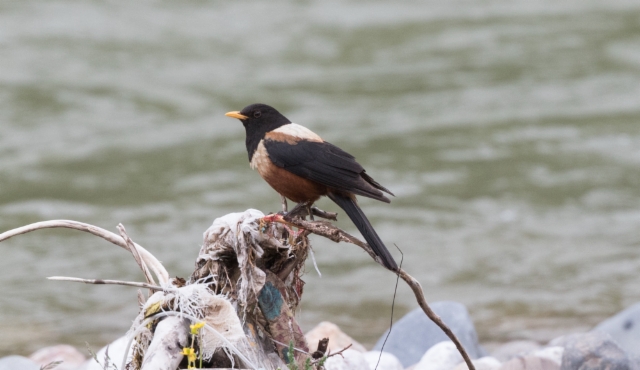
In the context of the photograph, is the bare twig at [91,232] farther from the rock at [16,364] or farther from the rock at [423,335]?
the rock at [423,335]

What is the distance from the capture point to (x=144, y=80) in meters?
15.7

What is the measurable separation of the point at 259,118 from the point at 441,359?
79.8 inches

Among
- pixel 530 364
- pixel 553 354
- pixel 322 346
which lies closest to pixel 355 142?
pixel 553 354

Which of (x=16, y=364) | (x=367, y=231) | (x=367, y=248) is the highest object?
(x=16, y=364)

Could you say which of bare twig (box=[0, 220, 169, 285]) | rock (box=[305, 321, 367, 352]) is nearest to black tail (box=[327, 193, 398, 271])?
bare twig (box=[0, 220, 169, 285])

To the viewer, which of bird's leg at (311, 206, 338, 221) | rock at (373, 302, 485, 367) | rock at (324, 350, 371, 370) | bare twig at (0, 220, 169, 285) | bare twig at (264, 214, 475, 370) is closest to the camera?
bare twig at (264, 214, 475, 370)

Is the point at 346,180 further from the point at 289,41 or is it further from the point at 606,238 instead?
the point at 289,41

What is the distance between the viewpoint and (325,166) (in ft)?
13.0

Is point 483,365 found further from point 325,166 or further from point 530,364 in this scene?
point 325,166

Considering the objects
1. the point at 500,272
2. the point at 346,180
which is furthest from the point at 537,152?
the point at 346,180

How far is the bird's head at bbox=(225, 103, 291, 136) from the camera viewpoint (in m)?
4.44

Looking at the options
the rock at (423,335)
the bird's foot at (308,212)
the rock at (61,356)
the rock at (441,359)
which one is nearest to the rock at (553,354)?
the rock at (441,359)

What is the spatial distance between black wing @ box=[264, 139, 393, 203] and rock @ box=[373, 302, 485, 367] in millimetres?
2575

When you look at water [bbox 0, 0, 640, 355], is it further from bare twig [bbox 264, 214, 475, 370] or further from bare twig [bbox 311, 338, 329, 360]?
bare twig [bbox 264, 214, 475, 370]
